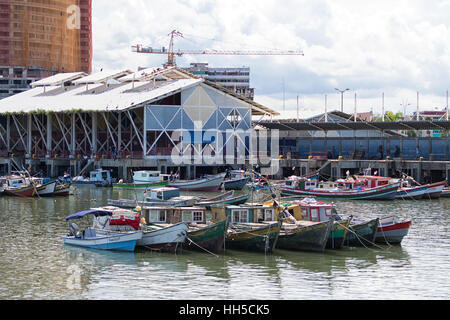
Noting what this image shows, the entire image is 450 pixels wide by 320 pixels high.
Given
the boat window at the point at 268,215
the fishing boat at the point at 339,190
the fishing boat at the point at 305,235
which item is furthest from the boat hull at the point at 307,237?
the fishing boat at the point at 339,190

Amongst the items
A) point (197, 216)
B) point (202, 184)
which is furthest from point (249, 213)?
point (202, 184)

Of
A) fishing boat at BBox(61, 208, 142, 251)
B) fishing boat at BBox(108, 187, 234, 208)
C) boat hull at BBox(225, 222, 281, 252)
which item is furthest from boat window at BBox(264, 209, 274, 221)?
fishing boat at BBox(108, 187, 234, 208)

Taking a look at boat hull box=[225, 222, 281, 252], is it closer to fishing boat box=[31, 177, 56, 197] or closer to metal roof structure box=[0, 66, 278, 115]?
fishing boat box=[31, 177, 56, 197]

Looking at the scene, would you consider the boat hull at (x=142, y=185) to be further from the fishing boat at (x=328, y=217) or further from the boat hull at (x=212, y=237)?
the boat hull at (x=212, y=237)

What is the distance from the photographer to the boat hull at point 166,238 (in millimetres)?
42062

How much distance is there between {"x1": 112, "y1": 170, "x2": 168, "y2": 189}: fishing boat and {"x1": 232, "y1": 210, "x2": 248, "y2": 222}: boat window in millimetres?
40130

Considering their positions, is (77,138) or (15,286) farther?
(77,138)

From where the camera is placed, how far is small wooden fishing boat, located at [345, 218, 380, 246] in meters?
44.6

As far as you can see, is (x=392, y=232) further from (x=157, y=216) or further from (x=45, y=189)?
(x=45, y=189)

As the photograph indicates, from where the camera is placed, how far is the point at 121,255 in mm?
42000

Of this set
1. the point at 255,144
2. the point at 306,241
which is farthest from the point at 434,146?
the point at 306,241

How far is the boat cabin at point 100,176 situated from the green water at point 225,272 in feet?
136
